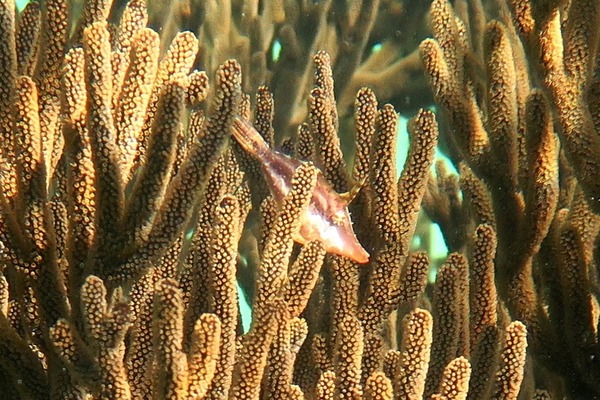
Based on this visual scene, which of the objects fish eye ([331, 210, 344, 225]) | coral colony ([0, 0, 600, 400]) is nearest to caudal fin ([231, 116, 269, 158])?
coral colony ([0, 0, 600, 400])

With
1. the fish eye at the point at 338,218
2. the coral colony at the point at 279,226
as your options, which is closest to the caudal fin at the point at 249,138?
the coral colony at the point at 279,226

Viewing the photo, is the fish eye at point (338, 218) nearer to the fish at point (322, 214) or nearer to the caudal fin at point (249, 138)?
the fish at point (322, 214)

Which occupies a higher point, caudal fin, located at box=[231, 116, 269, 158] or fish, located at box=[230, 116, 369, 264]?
caudal fin, located at box=[231, 116, 269, 158]

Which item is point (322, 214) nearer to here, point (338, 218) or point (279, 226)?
point (338, 218)

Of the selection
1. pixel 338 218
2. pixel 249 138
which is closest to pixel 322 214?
pixel 338 218

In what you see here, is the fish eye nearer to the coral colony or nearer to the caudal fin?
the coral colony

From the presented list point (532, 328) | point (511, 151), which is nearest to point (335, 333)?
point (532, 328)

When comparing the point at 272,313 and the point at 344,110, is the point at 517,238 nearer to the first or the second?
the point at 272,313
